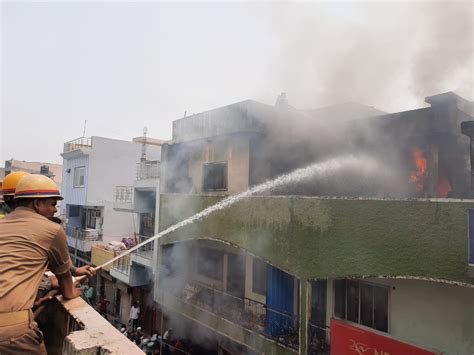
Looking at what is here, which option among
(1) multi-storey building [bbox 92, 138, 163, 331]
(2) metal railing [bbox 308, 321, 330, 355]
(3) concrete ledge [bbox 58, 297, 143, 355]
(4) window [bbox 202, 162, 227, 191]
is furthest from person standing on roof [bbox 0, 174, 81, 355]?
(1) multi-storey building [bbox 92, 138, 163, 331]

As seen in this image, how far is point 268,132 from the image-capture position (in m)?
11.6

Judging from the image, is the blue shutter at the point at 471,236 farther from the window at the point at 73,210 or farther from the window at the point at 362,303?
the window at the point at 73,210

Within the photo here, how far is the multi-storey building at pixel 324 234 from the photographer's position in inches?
255

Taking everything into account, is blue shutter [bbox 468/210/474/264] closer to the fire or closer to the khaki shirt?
the fire

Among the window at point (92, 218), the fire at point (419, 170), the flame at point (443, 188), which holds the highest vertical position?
the fire at point (419, 170)

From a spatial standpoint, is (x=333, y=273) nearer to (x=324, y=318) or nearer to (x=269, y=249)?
(x=269, y=249)

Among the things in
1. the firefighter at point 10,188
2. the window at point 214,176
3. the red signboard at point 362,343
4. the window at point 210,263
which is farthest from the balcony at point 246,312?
the firefighter at point 10,188

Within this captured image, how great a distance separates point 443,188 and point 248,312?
22.5ft

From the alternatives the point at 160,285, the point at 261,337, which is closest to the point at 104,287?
the point at 160,285

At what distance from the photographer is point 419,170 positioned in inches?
390

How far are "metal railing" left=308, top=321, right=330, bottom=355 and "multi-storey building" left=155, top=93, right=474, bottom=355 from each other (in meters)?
0.04

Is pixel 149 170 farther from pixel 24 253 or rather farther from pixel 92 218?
pixel 24 253

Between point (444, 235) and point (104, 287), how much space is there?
70.1 feet

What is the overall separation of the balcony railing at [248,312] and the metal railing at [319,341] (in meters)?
0.39
